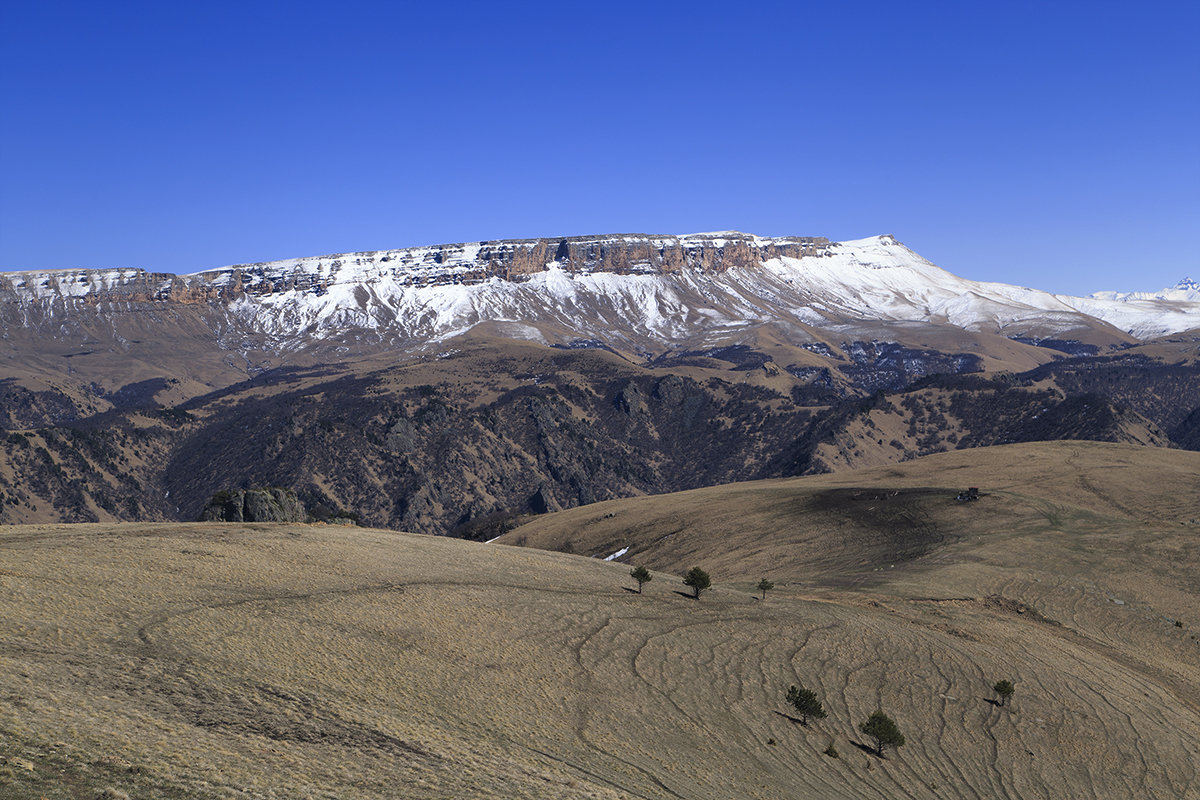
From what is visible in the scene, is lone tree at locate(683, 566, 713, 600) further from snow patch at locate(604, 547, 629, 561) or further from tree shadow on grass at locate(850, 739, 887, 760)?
snow patch at locate(604, 547, 629, 561)

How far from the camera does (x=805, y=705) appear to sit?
39875mm

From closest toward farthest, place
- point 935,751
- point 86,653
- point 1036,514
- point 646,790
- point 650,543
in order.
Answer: point 646,790 < point 86,653 < point 935,751 < point 1036,514 < point 650,543

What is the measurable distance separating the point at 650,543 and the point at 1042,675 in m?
59.7

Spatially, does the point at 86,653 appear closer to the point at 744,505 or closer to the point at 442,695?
the point at 442,695

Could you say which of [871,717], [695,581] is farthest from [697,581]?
[871,717]

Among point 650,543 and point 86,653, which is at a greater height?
point 86,653

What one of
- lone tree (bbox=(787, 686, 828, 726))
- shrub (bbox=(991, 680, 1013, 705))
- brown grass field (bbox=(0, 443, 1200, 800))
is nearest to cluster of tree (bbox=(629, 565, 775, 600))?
brown grass field (bbox=(0, 443, 1200, 800))

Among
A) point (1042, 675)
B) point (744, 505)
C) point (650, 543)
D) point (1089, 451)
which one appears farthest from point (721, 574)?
point (1089, 451)

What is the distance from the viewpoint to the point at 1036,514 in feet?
304

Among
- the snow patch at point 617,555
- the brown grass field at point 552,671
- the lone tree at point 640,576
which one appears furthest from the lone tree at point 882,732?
the snow patch at point 617,555

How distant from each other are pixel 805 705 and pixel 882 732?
347cm

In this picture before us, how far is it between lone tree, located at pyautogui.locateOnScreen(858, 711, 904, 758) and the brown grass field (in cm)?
76

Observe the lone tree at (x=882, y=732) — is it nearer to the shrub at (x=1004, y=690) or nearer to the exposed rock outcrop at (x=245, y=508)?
the shrub at (x=1004, y=690)

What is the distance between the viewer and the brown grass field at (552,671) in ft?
89.9
